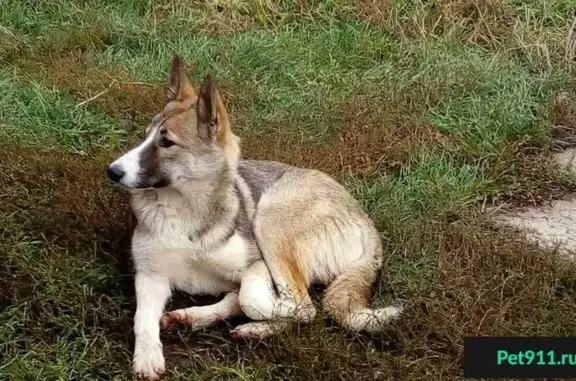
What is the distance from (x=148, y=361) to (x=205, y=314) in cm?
46

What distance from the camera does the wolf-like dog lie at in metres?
4.35

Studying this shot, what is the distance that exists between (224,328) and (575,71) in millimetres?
4532

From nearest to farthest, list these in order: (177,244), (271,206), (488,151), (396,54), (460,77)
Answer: (177,244)
(271,206)
(488,151)
(460,77)
(396,54)

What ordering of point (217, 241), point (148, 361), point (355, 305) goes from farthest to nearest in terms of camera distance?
point (217, 241) < point (355, 305) < point (148, 361)

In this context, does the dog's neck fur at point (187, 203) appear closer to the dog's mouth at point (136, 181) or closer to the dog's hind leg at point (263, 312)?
the dog's mouth at point (136, 181)

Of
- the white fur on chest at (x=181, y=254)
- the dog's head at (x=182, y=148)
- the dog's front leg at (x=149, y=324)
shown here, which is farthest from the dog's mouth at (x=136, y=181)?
the dog's front leg at (x=149, y=324)

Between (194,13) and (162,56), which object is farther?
(194,13)

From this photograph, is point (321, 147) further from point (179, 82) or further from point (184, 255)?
point (184, 255)

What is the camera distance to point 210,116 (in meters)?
4.46

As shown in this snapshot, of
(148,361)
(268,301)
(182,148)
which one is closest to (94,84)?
(182,148)

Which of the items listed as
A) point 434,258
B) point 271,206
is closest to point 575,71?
point 434,258

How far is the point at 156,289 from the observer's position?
4477 mm

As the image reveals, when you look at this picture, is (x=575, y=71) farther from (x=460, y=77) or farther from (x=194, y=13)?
(x=194, y=13)

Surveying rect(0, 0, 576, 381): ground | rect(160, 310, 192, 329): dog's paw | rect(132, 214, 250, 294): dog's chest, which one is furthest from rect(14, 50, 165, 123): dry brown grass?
rect(160, 310, 192, 329): dog's paw
